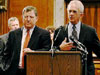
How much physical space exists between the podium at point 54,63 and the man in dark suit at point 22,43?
0.49m

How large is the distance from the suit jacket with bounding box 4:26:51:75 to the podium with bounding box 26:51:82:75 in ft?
1.60

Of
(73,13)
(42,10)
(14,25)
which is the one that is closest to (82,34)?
(73,13)

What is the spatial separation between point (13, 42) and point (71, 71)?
1.06m

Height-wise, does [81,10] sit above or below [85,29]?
above

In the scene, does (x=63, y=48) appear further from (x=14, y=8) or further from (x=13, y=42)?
(x=14, y=8)

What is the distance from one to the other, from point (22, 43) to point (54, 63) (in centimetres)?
79

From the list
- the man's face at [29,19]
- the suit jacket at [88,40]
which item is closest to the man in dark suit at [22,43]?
the man's face at [29,19]

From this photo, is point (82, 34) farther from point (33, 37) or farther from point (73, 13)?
point (33, 37)

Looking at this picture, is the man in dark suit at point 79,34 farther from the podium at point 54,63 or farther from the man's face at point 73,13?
the podium at point 54,63

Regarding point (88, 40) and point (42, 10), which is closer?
point (88, 40)

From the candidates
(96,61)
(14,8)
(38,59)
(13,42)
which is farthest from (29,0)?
(38,59)

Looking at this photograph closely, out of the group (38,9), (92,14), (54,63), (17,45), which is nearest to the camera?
(54,63)

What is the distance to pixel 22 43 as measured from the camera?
427 centimetres

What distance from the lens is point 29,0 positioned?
7.64 meters
